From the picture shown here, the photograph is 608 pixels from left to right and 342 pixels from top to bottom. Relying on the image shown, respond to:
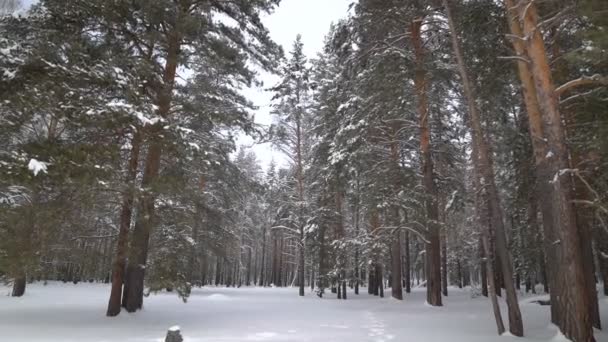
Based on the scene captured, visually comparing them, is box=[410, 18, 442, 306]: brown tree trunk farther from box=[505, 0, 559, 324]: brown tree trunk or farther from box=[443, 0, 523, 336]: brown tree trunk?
box=[505, 0, 559, 324]: brown tree trunk

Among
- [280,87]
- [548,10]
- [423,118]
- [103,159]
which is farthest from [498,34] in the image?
[280,87]

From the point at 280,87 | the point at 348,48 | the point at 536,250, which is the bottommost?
the point at 536,250

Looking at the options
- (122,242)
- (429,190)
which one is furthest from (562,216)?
(122,242)

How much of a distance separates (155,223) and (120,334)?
2.43 metres

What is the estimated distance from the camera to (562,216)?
21.8 feet

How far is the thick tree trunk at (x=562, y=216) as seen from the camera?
20.9 ft

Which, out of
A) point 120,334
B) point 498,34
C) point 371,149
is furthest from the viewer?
point 371,149

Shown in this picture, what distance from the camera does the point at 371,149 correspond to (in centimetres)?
1614

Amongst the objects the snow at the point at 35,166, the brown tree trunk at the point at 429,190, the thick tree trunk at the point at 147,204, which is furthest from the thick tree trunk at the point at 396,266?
the snow at the point at 35,166

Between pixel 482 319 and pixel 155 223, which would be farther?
pixel 482 319

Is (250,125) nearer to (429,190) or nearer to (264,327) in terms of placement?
(264,327)

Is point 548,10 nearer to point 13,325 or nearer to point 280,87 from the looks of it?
point 13,325

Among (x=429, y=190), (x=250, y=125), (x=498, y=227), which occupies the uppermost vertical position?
(x=250, y=125)

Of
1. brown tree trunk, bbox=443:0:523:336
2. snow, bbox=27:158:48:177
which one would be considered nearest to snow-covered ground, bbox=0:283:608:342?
brown tree trunk, bbox=443:0:523:336
